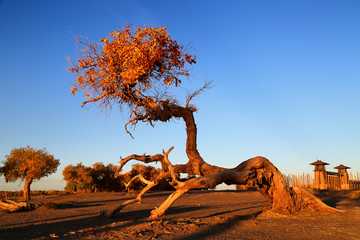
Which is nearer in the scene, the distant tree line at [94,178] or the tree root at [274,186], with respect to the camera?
the tree root at [274,186]

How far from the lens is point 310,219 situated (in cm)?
1186

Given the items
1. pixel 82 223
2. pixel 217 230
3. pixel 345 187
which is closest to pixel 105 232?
pixel 82 223

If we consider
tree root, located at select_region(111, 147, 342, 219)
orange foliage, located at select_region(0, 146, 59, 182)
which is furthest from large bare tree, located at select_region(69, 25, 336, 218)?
orange foliage, located at select_region(0, 146, 59, 182)

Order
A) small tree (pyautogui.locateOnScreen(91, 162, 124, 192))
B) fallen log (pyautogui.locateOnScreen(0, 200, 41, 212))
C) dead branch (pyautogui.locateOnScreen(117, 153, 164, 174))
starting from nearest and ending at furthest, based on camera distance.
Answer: dead branch (pyautogui.locateOnScreen(117, 153, 164, 174)), fallen log (pyautogui.locateOnScreen(0, 200, 41, 212)), small tree (pyautogui.locateOnScreen(91, 162, 124, 192))

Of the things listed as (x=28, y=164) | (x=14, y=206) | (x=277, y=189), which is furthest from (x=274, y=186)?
(x=28, y=164)

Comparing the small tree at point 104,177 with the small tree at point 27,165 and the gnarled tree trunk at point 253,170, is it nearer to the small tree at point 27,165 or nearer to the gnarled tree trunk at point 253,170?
the small tree at point 27,165

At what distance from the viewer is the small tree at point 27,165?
24598mm

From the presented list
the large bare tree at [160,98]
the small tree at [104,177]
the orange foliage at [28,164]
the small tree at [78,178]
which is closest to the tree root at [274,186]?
the large bare tree at [160,98]

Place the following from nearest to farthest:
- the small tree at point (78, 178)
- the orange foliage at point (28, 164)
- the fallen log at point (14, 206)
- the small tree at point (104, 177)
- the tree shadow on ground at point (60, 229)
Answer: the tree shadow on ground at point (60, 229) → the fallen log at point (14, 206) → the orange foliage at point (28, 164) → the small tree at point (78, 178) → the small tree at point (104, 177)

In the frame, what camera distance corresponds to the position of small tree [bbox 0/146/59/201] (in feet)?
80.7

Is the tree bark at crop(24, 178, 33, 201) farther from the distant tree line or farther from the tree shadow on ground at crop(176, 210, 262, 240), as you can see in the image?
the tree shadow on ground at crop(176, 210, 262, 240)

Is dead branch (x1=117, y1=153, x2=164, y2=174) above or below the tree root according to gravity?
above

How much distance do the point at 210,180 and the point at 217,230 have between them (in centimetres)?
220

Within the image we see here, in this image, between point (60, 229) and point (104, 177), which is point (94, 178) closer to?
point (104, 177)
